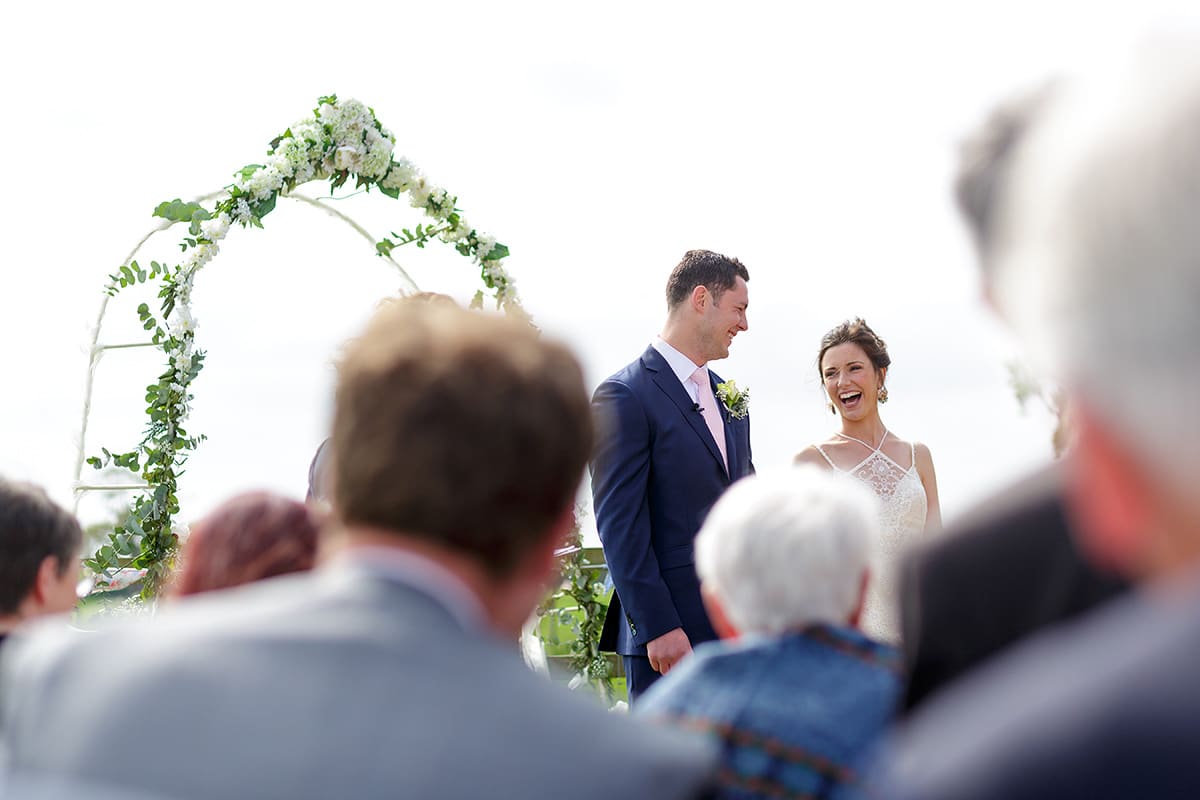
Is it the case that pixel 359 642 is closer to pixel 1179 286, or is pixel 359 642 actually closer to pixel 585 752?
pixel 585 752

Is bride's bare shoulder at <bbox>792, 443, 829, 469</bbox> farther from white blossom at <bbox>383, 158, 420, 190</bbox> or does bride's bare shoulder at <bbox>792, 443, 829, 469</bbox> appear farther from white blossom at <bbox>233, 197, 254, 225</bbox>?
white blossom at <bbox>233, 197, 254, 225</bbox>

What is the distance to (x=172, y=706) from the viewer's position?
1227 millimetres

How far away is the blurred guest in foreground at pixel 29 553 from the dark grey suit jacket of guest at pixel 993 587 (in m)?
2.01

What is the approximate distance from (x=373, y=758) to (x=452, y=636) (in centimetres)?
17

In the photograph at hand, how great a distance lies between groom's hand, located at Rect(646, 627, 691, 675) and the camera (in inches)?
207

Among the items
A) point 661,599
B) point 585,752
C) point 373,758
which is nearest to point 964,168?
point 585,752

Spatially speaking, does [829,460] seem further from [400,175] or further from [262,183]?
[262,183]

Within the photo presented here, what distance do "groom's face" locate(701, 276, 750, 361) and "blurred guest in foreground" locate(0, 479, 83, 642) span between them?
3522mm

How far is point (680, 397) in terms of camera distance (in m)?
5.64

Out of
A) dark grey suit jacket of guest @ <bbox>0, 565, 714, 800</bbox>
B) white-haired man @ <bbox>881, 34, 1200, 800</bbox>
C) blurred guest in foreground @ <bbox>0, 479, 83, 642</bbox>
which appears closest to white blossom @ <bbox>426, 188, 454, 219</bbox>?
blurred guest in foreground @ <bbox>0, 479, 83, 642</bbox>

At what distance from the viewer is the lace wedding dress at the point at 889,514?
657cm

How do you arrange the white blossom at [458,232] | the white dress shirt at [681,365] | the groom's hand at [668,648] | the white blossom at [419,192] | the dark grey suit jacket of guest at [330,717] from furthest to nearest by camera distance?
1. the white blossom at [458,232]
2. the white blossom at [419,192]
3. the white dress shirt at [681,365]
4. the groom's hand at [668,648]
5. the dark grey suit jacket of guest at [330,717]

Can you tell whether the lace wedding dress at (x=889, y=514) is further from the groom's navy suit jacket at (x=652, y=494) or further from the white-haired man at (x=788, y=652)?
the white-haired man at (x=788, y=652)

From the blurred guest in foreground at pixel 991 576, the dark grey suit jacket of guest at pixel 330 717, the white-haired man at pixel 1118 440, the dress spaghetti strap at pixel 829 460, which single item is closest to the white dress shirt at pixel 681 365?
the dress spaghetti strap at pixel 829 460
